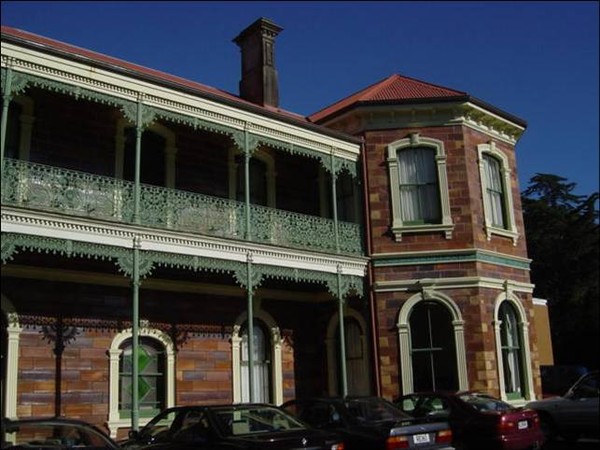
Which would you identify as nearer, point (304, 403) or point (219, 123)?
point (304, 403)

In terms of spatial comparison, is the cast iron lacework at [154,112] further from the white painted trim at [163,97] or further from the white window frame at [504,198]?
the white window frame at [504,198]

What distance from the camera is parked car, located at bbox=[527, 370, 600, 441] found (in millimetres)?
14383

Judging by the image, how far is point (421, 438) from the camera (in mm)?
→ 9773

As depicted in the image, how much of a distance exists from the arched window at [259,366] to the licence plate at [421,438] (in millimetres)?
7347

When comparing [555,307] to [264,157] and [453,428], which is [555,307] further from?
[453,428]

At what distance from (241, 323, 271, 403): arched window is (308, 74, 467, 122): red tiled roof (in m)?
6.05

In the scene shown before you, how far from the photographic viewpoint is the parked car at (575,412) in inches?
566

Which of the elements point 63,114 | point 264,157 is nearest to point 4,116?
point 63,114

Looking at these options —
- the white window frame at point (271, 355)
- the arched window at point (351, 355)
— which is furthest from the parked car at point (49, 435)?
the arched window at point (351, 355)

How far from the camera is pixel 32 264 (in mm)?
13742

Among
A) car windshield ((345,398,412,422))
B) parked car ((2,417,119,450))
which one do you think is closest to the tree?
car windshield ((345,398,412,422))

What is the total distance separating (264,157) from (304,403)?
8.48 metres

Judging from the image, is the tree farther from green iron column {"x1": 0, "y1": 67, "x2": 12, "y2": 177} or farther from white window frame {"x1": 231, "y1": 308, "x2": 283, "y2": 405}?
green iron column {"x1": 0, "y1": 67, "x2": 12, "y2": 177}

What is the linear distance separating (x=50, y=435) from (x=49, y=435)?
12 millimetres
